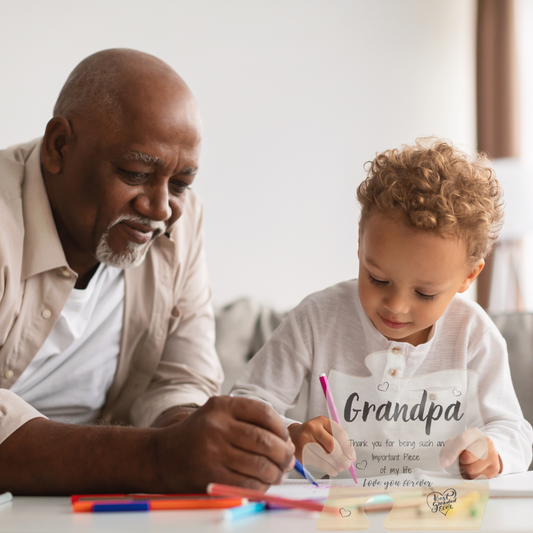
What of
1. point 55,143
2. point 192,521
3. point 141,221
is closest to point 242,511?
point 192,521

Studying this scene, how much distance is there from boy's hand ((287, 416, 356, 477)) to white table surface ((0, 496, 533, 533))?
0.07 metres

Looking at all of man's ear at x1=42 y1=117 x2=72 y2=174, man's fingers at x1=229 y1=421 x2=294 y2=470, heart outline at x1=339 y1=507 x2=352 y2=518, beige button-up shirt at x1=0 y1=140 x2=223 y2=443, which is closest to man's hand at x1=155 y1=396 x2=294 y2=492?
man's fingers at x1=229 y1=421 x2=294 y2=470

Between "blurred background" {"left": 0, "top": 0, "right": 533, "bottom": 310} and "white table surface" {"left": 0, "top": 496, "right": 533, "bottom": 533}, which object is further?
"blurred background" {"left": 0, "top": 0, "right": 533, "bottom": 310}

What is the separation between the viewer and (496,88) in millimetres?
2732

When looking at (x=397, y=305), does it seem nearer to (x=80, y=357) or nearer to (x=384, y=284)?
(x=384, y=284)

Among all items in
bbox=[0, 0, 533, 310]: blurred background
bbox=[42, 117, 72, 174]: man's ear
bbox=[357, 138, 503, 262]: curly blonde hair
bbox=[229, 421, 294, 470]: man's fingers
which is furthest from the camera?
bbox=[0, 0, 533, 310]: blurred background

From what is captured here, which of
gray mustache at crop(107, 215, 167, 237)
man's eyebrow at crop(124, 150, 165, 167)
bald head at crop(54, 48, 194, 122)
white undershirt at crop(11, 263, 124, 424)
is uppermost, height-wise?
bald head at crop(54, 48, 194, 122)

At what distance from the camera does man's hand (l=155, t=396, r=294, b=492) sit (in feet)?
2.31

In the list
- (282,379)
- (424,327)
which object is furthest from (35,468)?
(424,327)

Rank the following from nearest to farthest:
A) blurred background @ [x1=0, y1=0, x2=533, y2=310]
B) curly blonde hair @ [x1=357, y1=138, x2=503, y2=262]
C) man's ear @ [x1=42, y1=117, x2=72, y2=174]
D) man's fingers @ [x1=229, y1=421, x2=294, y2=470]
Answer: man's fingers @ [x1=229, y1=421, x2=294, y2=470] < curly blonde hair @ [x1=357, y1=138, x2=503, y2=262] < man's ear @ [x1=42, y1=117, x2=72, y2=174] < blurred background @ [x1=0, y1=0, x2=533, y2=310]

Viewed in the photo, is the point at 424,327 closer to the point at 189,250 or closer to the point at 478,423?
the point at 478,423

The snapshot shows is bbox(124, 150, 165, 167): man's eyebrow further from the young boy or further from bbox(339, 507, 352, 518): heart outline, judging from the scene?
bbox(339, 507, 352, 518): heart outline

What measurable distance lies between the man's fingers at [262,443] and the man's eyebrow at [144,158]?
0.61 metres

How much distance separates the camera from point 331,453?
0.68 metres
